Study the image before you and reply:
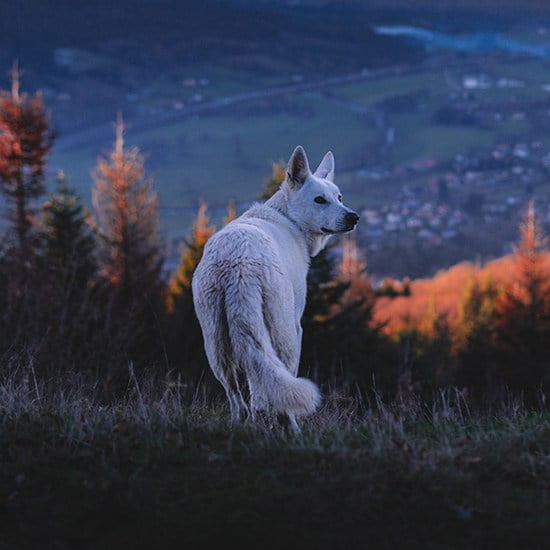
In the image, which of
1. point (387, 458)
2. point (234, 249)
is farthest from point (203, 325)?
point (387, 458)

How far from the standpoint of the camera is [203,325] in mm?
8094

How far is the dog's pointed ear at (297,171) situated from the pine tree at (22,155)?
1350 inches

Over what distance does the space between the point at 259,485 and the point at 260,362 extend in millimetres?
1644

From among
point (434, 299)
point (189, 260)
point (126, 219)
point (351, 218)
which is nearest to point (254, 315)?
point (351, 218)

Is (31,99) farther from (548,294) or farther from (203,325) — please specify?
(203,325)

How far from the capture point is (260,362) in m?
7.37

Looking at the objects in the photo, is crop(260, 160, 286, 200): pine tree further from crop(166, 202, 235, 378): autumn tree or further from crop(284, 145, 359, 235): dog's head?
crop(284, 145, 359, 235): dog's head

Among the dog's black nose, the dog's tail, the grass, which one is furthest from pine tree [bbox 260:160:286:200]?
the grass

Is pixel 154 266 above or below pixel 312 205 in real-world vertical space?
below

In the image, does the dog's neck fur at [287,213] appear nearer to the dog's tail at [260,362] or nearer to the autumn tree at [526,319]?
the dog's tail at [260,362]

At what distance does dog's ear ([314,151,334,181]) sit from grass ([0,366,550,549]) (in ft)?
16.5

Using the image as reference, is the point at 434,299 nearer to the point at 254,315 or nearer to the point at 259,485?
the point at 254,315

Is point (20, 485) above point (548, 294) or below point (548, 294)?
above

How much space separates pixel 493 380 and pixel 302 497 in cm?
A: 3933
